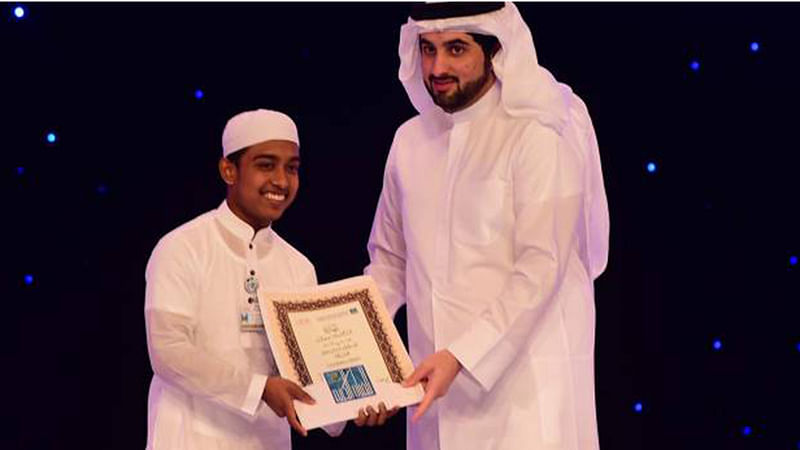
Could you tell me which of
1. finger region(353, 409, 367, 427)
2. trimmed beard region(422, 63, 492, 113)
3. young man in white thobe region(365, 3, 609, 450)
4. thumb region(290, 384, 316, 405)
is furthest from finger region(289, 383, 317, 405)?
trimmed beard region(422, 63, 492, 113)

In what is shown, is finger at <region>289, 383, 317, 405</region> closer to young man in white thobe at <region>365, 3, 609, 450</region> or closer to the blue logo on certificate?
the blue logo on certificate

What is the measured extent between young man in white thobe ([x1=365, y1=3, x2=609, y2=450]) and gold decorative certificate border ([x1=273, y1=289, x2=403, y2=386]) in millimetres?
129

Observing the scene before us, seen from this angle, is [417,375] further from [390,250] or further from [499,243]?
[390,250]

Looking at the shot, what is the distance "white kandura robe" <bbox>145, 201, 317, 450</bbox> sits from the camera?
3.60m

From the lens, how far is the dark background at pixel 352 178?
4715 mm

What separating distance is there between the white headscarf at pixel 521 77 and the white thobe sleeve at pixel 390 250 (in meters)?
0.30

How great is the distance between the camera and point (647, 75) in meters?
5.24

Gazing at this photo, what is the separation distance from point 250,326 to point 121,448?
4.36 feet

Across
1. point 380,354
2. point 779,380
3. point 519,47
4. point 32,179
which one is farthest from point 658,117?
point 32,179

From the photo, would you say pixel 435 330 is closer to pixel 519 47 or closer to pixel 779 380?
pixel 519 47

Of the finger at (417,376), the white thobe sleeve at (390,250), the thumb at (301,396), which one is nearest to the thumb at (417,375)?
the finger at (417,376)

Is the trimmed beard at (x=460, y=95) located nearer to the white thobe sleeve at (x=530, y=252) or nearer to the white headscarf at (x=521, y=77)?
the white headscarf at (x=521, y=77)

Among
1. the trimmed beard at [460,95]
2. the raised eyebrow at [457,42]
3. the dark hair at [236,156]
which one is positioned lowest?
the dark hair at [236,156]

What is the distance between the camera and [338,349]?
3.75 m
